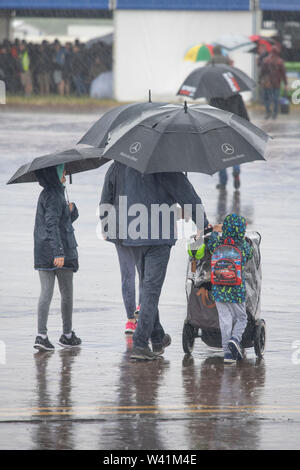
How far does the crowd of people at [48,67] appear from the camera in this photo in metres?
39.6

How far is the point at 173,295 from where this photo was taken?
36.9 feet

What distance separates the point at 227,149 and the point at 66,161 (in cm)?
118

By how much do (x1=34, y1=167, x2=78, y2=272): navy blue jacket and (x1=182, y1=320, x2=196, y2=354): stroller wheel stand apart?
0.98 metres

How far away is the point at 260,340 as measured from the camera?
885 cm

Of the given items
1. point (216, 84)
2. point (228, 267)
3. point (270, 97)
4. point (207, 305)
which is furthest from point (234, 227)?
point (270, 97)

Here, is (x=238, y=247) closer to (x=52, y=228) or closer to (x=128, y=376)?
(x=128, y=376)

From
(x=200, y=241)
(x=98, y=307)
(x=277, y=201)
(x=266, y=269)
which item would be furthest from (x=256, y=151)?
(x=277, y=201)

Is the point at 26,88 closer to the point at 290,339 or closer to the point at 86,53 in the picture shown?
the point at 86,53

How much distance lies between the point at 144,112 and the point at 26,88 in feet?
103

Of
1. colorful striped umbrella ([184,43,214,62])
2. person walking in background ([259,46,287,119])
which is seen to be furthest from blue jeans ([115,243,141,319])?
colorful striped umbrella ([184,43,214,62])

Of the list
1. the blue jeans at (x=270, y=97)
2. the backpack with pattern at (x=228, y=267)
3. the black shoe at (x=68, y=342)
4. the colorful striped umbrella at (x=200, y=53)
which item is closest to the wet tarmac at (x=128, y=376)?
the black shoe at (x=68, y=342)

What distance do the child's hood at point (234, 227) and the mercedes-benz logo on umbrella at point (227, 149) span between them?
0.45 metres

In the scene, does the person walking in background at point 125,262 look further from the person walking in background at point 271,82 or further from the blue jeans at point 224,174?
the person walking in background at point 271,82
